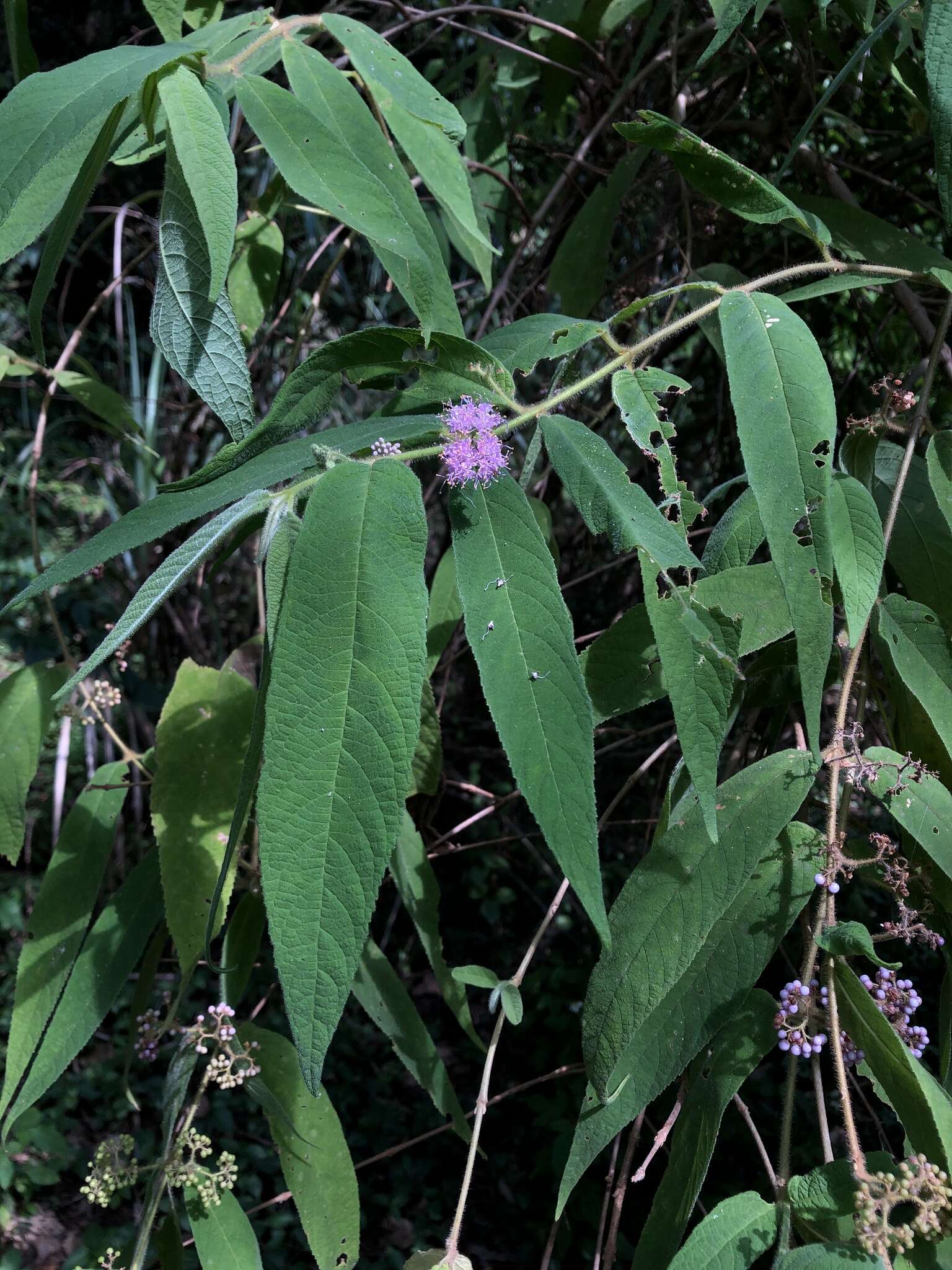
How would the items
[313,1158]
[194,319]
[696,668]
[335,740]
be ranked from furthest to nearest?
[313,1158] → [194,319] → [696,668] → [335,740]

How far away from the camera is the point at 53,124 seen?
0.60 m

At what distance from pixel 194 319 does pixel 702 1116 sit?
0.68 m

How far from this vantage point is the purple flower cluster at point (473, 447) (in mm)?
644

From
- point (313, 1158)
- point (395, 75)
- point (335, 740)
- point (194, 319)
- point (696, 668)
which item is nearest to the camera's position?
point (335, 740)

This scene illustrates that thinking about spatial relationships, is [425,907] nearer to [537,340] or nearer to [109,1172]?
[109,1172]

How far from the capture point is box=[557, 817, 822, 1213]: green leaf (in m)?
0.68

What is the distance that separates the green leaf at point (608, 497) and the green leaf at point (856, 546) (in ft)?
0.37

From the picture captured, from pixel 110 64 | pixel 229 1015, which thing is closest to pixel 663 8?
pixel 110 64

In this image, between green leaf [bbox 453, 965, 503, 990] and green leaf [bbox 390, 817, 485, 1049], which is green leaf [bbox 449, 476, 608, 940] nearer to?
green leaf [bbox 453, 965, 503, 990]

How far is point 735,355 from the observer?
0.69 meters

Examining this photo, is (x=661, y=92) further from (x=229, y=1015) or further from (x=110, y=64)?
(x=229, y=1015)

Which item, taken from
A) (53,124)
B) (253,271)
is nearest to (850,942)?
(53,124)

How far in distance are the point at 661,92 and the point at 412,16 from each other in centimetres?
38

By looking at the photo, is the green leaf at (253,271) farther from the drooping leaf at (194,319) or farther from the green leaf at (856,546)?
the green leaf at (856,546)
